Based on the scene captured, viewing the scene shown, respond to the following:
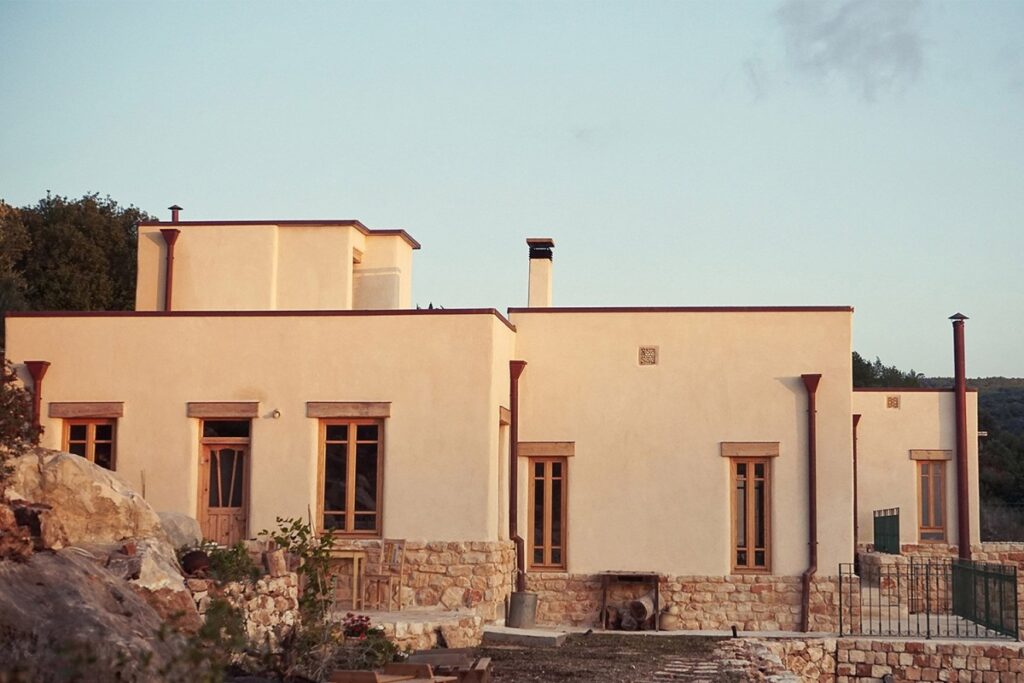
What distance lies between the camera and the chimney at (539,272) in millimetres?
21844

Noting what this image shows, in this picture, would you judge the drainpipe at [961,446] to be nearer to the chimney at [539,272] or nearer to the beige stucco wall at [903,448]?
the beige stucco wall at [903,448]

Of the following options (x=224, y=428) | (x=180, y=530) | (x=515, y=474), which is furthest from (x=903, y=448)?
(x=180, y=530)

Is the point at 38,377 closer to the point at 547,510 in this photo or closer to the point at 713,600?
the point at 547,510

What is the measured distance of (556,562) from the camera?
2045 cm

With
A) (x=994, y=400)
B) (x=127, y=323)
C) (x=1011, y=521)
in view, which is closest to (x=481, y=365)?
(x=127, y=323)

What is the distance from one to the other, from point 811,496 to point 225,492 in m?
8.36

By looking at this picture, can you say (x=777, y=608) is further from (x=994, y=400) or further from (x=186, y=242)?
(x=994, y=400)

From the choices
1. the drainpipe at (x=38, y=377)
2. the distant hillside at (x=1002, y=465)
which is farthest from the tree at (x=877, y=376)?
the drainpipe at (x=38, y=377)

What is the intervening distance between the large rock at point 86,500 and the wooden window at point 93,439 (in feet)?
15.2

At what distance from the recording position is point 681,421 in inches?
800

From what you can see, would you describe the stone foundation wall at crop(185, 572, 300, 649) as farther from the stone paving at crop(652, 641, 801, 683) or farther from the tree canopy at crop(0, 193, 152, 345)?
the tree canopy at crop(0, 193, 152, 345)

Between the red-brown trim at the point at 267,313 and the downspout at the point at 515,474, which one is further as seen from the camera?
the downspout at the point at 515,474

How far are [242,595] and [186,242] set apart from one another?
9837mm

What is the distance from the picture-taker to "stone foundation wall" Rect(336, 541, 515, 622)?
1816cm
